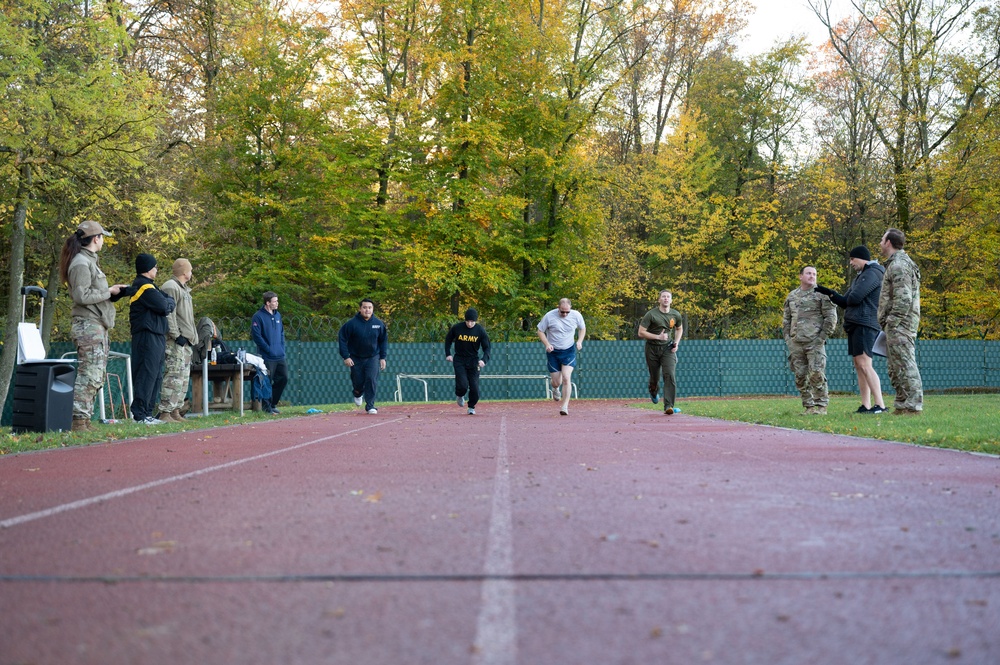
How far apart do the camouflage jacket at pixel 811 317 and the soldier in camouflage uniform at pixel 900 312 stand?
913 mm

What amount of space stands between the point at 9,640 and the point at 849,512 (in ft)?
13.2

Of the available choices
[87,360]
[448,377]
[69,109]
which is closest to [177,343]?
[87,360]

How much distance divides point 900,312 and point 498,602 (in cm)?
1081

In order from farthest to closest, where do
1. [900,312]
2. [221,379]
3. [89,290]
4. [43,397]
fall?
1. [221,379]
2. [900,312]
3. [89,290]
4. [43,397]

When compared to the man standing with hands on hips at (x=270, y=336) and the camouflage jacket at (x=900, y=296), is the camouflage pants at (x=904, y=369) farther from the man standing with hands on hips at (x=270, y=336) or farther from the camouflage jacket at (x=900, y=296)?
the man standing with hands on hips at (x=270, y=336)

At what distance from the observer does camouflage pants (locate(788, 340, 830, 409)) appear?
1381 cm

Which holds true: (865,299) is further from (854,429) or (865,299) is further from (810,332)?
(854,429)

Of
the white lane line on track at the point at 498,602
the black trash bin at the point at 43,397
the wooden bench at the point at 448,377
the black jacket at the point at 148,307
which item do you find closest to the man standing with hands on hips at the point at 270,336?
the black jacket at the point at 148,307

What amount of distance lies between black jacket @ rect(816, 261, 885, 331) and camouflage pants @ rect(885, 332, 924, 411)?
0.74 metres

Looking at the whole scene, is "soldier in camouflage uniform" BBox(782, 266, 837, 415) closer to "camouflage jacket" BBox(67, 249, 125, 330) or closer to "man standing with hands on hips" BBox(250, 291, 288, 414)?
"man standing with hands on hips" BBox(250, 291, 288, 414)

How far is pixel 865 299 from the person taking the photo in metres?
13.7

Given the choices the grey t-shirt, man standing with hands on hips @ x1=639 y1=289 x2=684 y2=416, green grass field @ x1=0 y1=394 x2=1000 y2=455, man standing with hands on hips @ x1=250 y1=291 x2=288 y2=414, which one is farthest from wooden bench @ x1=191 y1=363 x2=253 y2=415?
man standing with hands on hips @ x1=639 y1=289 x2=684 y2=416

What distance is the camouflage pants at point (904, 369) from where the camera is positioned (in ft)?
41.4

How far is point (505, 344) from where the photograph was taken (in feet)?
99.6
